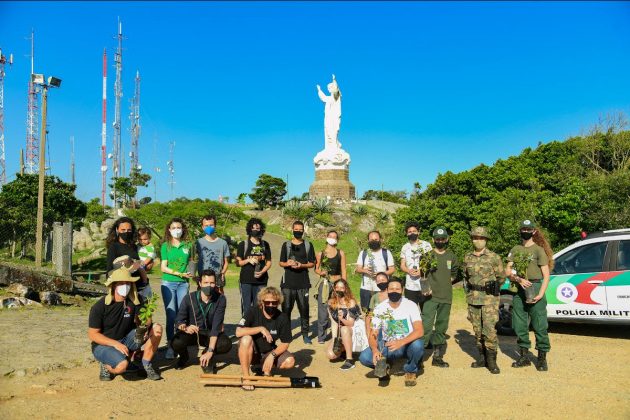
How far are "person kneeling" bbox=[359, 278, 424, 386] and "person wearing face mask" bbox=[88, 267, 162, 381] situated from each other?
233 centimetres

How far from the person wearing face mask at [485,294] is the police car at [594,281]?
221 cm

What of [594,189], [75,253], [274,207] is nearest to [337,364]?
[594,189]

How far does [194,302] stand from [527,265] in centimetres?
386

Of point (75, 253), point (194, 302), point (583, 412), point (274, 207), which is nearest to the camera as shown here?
point (583, 412)

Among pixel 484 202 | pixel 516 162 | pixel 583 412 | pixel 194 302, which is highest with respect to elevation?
pixel 516 162

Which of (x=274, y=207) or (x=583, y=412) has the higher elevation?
(x=274, y=207)

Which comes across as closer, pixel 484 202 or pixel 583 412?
pixel 583 412

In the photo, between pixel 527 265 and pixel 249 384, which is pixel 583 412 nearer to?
pixel 527 265

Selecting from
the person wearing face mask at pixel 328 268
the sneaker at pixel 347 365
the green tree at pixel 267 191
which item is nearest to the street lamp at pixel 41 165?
the person wearing face mask at pixel 328 268

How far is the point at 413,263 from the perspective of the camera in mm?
6383

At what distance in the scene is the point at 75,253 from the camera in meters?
25.2

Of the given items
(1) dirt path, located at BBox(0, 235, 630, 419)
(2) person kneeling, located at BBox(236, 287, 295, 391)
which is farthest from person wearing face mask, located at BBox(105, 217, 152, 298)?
(2) person kneeling, located at BBox(236, 287, 295, 391)

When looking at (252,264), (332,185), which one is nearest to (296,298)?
(252,264)

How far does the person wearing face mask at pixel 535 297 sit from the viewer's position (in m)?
5.63
